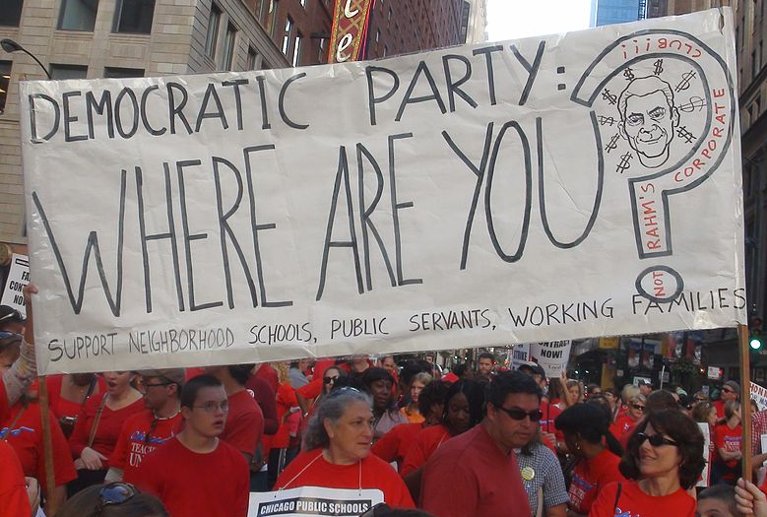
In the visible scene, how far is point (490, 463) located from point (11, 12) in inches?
1157

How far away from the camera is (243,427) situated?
4.86 metres

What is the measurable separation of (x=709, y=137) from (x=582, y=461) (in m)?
2.32

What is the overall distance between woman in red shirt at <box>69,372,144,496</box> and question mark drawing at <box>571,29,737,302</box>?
3379 millimetres

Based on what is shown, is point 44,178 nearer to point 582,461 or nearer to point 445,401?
point 445,401

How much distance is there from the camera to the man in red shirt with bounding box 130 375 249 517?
3.82 m

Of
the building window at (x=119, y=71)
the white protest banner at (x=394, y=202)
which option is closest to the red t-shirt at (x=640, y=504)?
the white protest banner at (x=394, y=202)

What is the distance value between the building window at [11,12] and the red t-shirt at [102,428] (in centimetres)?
2658

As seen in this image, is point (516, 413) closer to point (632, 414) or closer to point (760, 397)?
point (632, 414)

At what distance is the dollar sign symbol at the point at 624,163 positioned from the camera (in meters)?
3.48

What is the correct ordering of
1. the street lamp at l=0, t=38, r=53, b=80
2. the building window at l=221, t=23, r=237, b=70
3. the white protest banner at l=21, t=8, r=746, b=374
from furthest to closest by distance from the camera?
the building window at l=221, t=23, r=237, b=70
the street lamp at l=0, t=38, r=53, b=80
the white protest banner at l=21, t=8, r=746, b=374

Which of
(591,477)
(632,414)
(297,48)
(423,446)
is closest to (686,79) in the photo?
(591,477)

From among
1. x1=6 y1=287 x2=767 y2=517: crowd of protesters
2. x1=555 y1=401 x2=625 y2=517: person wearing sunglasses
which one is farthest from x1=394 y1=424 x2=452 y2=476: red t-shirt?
x1=555 y1=401 x2=625 y2=517: person wearing sunglasses

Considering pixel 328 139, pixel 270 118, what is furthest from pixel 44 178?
pixel 328 139

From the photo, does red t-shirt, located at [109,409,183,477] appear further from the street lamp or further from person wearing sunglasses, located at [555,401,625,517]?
the street lamp
